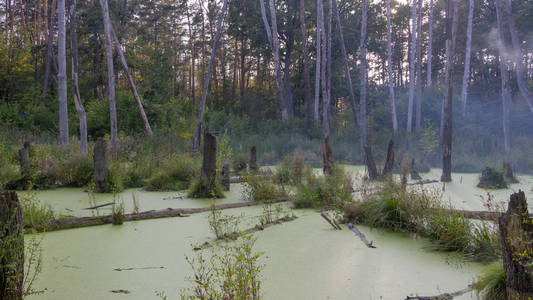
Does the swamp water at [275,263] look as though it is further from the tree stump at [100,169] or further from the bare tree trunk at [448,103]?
the bare tree trunk at [448,103]

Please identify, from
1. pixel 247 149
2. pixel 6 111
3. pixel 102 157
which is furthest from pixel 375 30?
pixel 102 157

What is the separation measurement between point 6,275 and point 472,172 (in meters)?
11.6

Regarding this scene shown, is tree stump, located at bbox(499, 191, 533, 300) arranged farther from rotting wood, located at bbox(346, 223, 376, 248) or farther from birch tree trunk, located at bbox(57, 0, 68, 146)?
birch tree trunk, located at bbox(57, 0, 68, 146)

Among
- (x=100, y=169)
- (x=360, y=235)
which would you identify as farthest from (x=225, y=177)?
(x=360, y=235)

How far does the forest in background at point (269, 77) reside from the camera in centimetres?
1455

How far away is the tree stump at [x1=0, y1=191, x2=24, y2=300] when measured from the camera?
212 centimetres

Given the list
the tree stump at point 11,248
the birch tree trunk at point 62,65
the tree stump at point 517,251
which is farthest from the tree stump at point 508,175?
the birch tree trunk at point 62,65

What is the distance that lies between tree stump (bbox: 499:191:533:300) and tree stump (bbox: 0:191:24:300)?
258 cm

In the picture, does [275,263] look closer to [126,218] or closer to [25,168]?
[126,218]

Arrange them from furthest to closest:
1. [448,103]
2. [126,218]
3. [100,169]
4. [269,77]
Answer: [269,77] < [448,103] < [100,169] < [126,218]

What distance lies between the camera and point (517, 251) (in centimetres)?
216

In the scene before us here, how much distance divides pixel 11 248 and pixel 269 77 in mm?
28483

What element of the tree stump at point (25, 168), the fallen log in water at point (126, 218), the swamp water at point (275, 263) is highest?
the tree stump at point (25, 168)

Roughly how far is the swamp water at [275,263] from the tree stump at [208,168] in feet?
5.25
